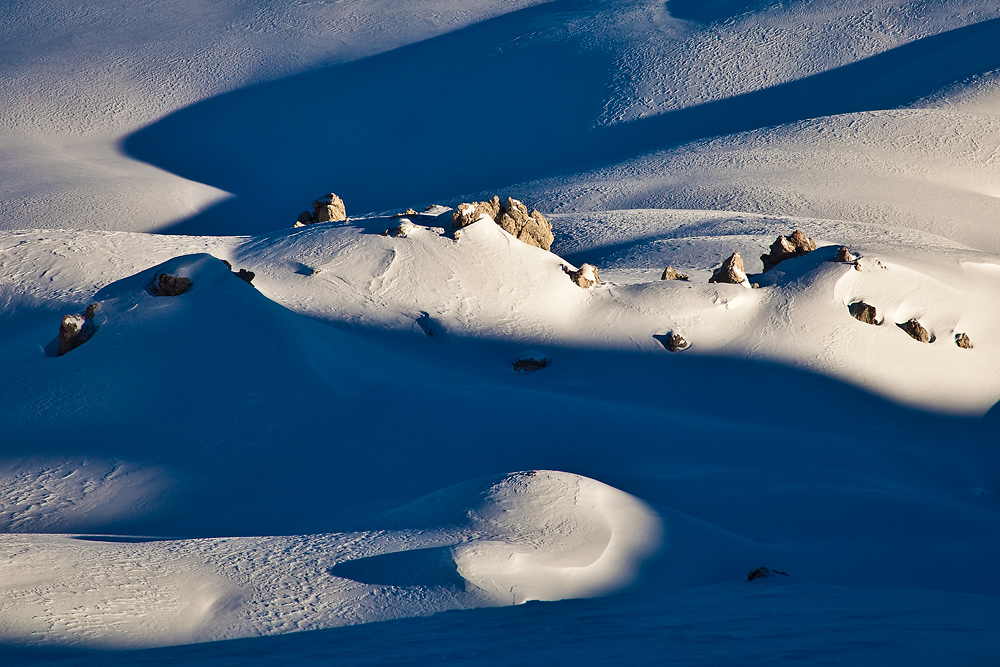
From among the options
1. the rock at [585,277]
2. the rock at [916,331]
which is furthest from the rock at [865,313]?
the rock at [585,277]

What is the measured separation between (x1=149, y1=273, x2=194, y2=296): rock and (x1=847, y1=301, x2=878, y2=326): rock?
357cm

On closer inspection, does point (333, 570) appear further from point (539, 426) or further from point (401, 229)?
point (401, 229)

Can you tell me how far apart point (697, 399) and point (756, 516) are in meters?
0.86

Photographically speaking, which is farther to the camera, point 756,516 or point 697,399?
point 697,399

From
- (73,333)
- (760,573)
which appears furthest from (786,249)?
(73,333)

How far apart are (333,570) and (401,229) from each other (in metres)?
2.46

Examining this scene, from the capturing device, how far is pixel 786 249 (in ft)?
16.6

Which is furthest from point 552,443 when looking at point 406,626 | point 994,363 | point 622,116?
point 622,116

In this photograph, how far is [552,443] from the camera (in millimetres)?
3508

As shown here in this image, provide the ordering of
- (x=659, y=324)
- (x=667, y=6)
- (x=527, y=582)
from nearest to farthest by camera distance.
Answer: (x=527, y=582) < (x=659, y=324) < (x=667, y=6)

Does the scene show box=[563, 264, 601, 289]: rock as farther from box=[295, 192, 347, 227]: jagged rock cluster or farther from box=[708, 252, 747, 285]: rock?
box=[295, 192, 347, 227]: jagged rock cluster

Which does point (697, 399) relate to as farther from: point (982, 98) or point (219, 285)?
point (982, 98)

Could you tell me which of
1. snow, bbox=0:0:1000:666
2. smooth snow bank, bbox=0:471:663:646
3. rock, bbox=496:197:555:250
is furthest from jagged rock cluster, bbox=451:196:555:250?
smooth snow bank, bbox=0:471:663:646

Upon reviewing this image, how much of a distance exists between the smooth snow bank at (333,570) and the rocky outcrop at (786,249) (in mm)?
2670
